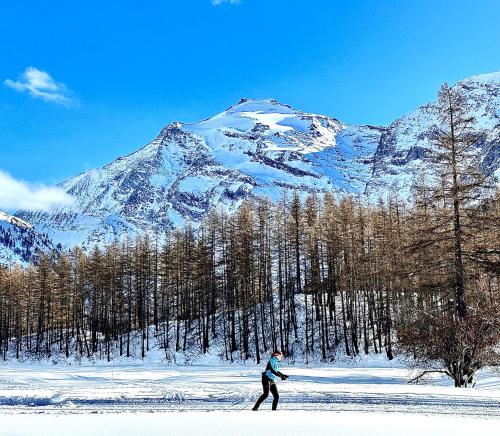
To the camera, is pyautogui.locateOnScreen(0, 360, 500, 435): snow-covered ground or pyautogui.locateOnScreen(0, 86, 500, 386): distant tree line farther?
pyautogui.locateOnScreen(0, 86, 500, 386): distant tree line

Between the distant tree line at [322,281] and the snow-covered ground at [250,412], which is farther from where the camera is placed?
the distant tree line at [322,281]

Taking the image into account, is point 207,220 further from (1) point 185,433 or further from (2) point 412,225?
(1) point 185,433

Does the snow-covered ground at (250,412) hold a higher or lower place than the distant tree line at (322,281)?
lower

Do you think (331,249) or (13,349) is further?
(13,349)

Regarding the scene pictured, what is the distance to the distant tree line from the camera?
71.3ft

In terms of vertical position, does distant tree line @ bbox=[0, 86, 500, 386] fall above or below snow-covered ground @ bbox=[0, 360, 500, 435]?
above

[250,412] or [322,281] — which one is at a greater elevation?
[322,281]

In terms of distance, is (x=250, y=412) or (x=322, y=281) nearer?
(x=250, y=412)

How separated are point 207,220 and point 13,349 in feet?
117

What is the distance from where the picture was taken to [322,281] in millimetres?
43531

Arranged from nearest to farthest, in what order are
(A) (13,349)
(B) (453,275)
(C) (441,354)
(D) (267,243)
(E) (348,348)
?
(C) (441,354), (B) (453,275), (E) (348,348), (D) (267,243), (A) (13,349)

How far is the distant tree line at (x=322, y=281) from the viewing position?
21.7m

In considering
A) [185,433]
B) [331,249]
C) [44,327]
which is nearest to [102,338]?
[44,327]

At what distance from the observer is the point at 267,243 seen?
48.3 metres
